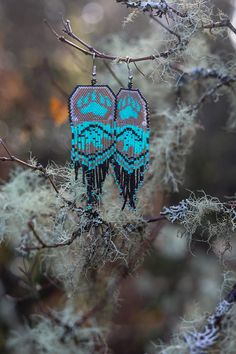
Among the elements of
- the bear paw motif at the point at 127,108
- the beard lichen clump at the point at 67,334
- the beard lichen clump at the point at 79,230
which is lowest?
the beard lichen clump at the point at 67,334

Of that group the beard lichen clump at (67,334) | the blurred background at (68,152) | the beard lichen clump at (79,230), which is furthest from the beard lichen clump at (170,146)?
the blurred background at (68,152)

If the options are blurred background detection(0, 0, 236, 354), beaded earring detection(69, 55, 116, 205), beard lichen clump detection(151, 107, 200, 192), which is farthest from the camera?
blurred background detection(0, 0, 236, 354)

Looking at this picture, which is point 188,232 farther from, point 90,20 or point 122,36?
point 90,20

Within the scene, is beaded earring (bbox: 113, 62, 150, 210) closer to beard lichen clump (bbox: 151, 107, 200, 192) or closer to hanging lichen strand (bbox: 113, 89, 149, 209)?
hanging lichen strand (bbox: 113, 89, 149, 209)

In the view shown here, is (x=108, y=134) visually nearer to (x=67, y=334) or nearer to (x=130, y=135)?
(x=130, y=135)

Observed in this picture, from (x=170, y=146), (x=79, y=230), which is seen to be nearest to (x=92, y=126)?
(x=79, y=230)

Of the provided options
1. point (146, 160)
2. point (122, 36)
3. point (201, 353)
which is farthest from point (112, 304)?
point (122, 36)

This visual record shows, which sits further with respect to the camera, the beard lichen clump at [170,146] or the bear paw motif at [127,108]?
the beard lichen clump at [170,146]

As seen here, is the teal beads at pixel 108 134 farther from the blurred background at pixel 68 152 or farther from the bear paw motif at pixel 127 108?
the blurred background at pixel 68 152

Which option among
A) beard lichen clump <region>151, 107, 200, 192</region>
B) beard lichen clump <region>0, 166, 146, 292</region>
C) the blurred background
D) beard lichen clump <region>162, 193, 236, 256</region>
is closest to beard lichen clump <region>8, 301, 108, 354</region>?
beard lichen clump <region>0, 166, 146, 292</region>
